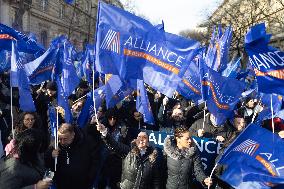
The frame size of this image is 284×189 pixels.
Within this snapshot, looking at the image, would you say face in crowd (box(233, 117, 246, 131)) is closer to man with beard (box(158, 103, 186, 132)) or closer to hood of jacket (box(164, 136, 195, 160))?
man with beard (box(158, 103, 186, 132))

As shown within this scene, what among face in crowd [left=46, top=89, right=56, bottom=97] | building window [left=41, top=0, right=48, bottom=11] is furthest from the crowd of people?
building window [left=41, top=0, right=48, bottom=11]

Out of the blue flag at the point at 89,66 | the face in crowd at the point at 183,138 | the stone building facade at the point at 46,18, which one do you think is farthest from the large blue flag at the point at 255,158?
the stone building facade at the point at 46,18

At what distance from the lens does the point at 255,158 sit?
→ 4047 mm

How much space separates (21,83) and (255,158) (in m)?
3.83

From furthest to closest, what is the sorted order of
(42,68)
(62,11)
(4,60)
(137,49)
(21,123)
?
1. (62,11)
2. (4,60)
3. (42,68)
4. (137,49)
5. (21,123)

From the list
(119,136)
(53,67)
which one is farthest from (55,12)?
(119,136)

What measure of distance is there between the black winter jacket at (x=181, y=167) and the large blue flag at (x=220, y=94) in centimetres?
162

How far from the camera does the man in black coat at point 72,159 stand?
4762 millimetres

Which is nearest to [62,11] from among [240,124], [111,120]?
[111,120]

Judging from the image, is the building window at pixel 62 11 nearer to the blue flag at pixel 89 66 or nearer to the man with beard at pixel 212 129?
the blue flag at pixel 89 66

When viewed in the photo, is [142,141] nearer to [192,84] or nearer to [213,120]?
[213,120]

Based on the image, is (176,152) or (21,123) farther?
(21,123)

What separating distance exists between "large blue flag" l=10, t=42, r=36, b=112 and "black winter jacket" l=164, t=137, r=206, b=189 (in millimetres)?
2306

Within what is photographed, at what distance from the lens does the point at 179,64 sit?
18.0 feet
